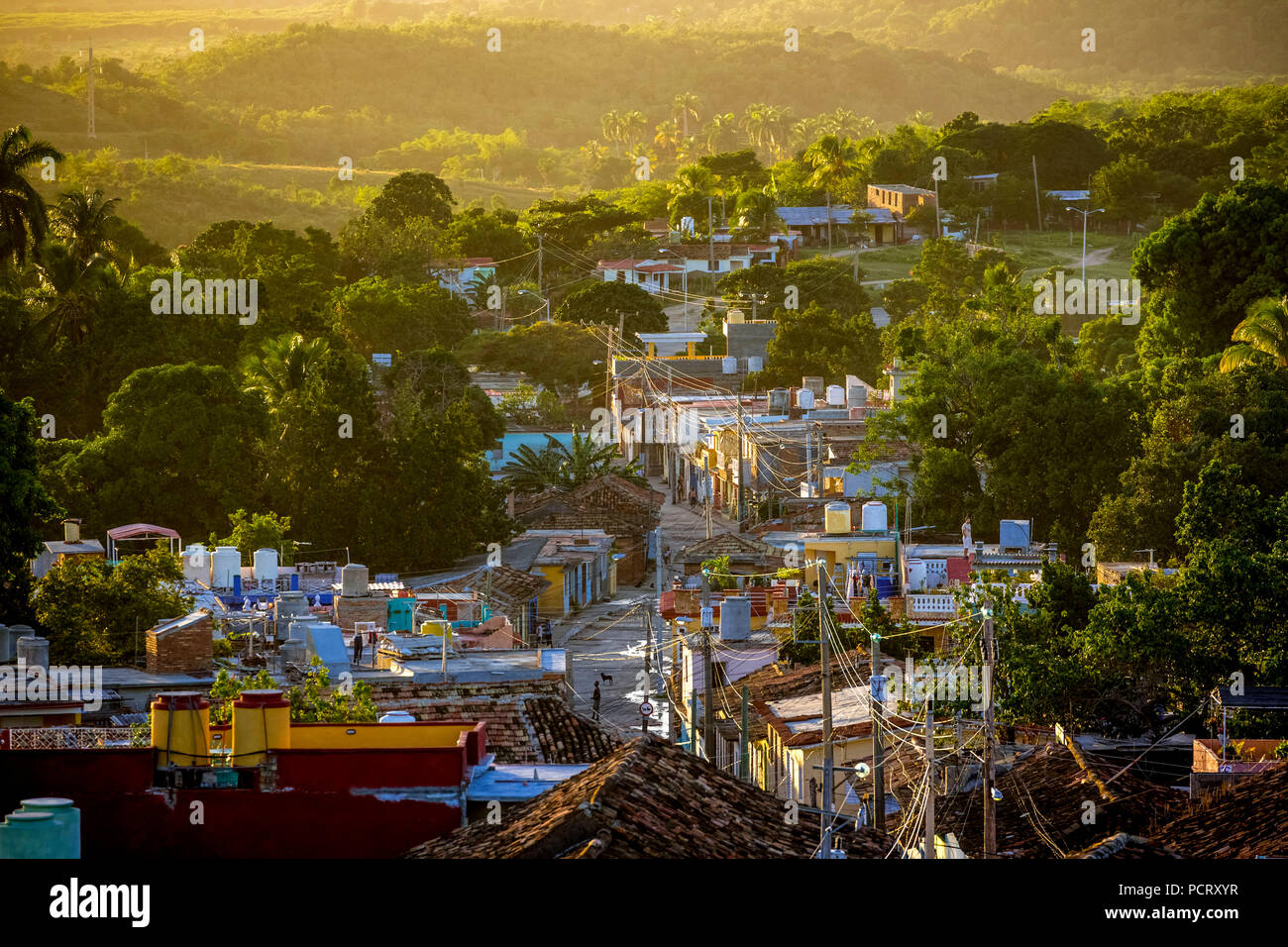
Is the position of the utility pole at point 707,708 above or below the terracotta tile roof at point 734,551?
below

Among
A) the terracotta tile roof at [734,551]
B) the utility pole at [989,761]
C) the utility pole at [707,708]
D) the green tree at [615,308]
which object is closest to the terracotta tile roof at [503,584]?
the terracotta tile roof at [734,551]

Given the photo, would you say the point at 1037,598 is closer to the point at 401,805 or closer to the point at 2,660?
the point at 2,660

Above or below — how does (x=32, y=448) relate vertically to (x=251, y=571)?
above

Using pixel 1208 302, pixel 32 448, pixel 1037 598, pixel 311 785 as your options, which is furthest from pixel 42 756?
pixel 1208 302

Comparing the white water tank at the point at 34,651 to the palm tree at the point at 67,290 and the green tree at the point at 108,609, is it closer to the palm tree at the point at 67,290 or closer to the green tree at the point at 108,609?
the green tree at the point at 108,609

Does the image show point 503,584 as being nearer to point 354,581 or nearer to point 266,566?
point 266,566

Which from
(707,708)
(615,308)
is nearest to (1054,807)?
(707,708)
